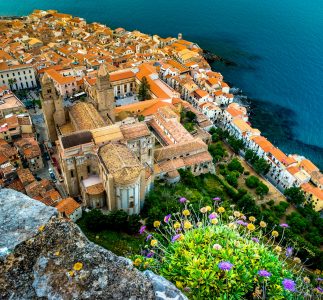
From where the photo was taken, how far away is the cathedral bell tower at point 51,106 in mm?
40566

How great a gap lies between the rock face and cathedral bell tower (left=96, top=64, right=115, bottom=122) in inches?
1479

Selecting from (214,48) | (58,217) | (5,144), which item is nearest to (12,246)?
(58,217)

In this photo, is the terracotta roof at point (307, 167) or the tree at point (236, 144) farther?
the tree at point (236, 144)

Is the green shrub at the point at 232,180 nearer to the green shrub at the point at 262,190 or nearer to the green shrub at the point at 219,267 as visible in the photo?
the green shrub at the point at 262,190

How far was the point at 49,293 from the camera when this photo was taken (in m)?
6.20

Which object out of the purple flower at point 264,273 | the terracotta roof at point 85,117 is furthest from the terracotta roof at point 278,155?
the purple flower at point 264,273

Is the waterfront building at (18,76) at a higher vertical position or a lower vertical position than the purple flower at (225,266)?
lower

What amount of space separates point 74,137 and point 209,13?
97598 millimetres

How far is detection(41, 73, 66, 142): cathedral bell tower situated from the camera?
4057cm

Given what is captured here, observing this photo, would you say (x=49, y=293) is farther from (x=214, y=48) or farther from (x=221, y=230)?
(x=214, y=48)

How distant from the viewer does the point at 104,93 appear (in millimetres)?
43938

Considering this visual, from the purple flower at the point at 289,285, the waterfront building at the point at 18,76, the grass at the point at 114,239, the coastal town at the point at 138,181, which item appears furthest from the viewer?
the waterfront building at the point at 18,76

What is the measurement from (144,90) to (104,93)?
18.7 metres

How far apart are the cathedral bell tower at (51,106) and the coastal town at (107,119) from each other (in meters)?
0.13
